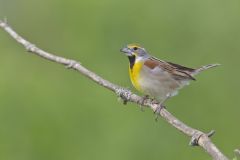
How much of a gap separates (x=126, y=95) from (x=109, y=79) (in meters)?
4.07

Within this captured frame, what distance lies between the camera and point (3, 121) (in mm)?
9734

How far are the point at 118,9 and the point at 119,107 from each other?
5.72ft

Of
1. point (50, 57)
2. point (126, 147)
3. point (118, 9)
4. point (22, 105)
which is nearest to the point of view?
point (50, 57)

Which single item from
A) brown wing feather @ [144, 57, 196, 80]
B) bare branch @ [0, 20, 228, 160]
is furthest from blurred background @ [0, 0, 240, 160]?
bare branch @ [0, 20, 228, 160]

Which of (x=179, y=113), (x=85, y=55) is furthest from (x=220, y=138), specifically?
(x=85, y=55)

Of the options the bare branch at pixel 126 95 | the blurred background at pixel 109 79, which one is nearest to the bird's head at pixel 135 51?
the bare branch at pixel 126 95

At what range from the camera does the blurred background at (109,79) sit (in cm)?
953

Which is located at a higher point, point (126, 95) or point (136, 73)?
point (136, 73)

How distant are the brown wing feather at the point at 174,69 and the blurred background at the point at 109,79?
217 cm

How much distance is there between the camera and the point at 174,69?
22.8 feet

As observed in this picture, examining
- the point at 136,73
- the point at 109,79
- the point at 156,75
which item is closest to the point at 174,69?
the point at 156,75

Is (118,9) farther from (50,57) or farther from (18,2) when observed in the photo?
(50,57)

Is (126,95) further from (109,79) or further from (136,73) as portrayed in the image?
(109,79)

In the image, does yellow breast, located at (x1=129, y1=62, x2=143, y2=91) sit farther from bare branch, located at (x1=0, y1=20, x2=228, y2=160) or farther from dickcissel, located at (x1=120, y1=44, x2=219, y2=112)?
bare branch, located at (x1=0, y1=20, x2=228, y2=160)
